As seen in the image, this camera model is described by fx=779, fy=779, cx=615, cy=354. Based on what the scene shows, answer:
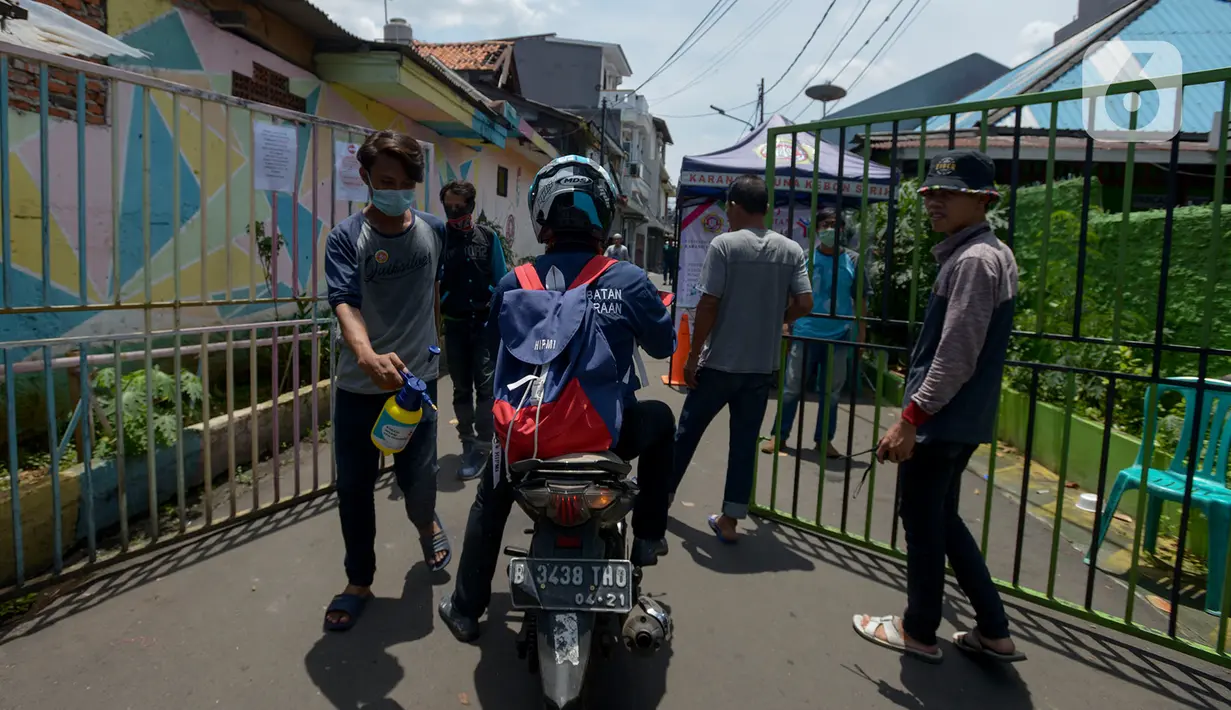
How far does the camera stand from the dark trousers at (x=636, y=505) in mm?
2697

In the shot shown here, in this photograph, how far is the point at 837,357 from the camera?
6.88 metres

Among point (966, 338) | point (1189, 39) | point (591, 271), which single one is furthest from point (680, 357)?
point (1189, 39)

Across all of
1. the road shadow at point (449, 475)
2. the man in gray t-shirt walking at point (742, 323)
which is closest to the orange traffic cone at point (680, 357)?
the road shadow at point (449, 475)

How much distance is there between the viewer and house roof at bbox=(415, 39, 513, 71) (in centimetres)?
1820

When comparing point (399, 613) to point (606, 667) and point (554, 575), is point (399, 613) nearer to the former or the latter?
point (606, 667)

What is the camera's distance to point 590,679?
2.58 meters

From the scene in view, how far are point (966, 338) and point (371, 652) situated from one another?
8.01ft

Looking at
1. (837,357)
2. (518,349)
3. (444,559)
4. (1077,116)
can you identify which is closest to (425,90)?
(837,357)

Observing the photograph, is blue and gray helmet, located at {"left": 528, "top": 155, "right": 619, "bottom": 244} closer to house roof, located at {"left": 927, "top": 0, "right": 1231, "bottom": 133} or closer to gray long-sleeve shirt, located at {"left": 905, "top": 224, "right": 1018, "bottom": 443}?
gray long-sleeve shirt, located at {"left": 905, "top": 224, "right": 1018, "bottom": 443}

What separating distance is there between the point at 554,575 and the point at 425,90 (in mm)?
7462

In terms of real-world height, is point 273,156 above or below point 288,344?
above

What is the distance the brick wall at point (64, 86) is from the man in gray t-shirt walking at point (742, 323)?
3633 millimetres

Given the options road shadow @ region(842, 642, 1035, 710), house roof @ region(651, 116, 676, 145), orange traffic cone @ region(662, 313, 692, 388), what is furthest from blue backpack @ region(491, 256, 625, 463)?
house roof @ region(651, 116, 676, 145)

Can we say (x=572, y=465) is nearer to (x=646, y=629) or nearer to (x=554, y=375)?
(x=554, y=375)
